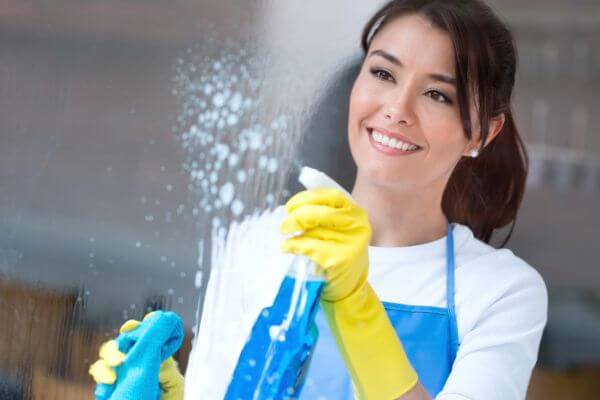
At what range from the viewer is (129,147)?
1.67 meters

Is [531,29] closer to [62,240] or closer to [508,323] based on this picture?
[508,323]

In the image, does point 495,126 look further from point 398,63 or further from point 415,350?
point 415,350

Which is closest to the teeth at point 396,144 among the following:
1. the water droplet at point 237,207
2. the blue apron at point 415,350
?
the blue apron at point 415,350

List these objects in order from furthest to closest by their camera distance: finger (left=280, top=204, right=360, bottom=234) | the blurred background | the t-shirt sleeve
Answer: the blurred background < the t-shirt sleeve < finger (left=280, top=204, right=360, bottom=234)

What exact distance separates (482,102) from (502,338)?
0.33m

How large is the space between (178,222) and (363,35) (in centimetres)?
45

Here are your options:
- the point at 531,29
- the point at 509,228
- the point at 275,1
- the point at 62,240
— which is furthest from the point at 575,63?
the point at 62,240

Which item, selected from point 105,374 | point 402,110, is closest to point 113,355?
point 105,374

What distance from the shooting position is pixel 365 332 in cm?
116

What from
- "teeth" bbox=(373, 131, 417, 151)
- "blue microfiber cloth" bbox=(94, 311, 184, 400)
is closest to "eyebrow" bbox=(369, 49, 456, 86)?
"teeth" bbox=(373, 131, 417, 151)

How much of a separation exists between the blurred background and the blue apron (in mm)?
164

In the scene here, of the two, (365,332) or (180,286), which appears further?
(180,286)

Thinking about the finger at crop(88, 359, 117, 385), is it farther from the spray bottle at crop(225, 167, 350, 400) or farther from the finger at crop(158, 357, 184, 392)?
the spray bottle at crop(225, 167, 350, 400)

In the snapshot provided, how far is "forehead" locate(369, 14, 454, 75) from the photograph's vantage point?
4.37ft
